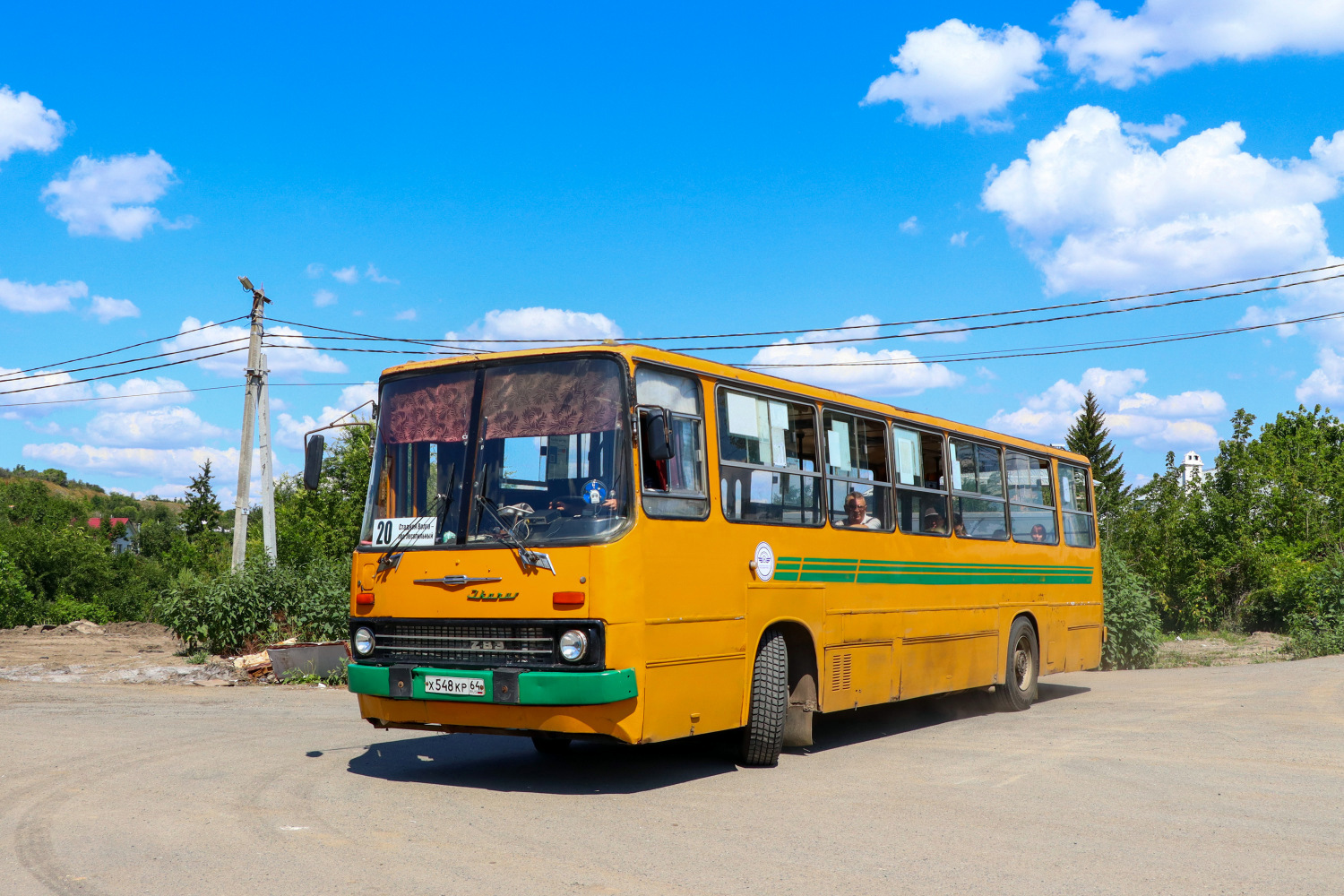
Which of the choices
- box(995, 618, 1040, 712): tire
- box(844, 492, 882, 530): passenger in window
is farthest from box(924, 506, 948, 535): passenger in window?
box(995, 618, 1040, 712): tire

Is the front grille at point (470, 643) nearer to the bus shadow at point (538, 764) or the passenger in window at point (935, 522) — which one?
the bus shadow at point (538, 764)

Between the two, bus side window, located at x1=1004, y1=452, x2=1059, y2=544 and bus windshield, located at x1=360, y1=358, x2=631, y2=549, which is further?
bus side window, located at x1=1004, y1=452, x2=1059, y2=544

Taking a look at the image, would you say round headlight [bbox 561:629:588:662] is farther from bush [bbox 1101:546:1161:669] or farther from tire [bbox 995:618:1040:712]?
bush [bbox 1101:546:1161:669]

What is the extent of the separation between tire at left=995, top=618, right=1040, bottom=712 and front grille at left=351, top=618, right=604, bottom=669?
24.3 ft

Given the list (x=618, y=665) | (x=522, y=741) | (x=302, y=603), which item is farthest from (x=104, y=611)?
(x=618, y=665)

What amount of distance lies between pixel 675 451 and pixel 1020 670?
7480mm

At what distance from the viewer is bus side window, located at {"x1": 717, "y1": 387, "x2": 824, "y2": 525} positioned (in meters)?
8.85

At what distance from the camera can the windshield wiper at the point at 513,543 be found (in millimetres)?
7656

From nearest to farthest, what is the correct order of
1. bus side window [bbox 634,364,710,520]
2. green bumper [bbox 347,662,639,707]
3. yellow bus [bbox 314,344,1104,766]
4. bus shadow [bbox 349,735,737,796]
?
1. green bumper [bbox 347,662,639,707]
2. yellow bus [bbox 314,344,1104,766]
3. bus side window [bbox 634,364,710,520]
4. bus shadow [bbox 349,735,737,796]

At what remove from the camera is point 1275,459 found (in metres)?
40.6

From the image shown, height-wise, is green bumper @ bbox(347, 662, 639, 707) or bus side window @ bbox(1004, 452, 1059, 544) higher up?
bus side window @ bbox(1004, 452, 1059, 544)

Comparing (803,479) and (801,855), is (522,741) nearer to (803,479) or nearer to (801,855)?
(803,479)

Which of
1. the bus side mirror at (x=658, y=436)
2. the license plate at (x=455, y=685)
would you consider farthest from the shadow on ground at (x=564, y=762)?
the bus side mirror at (x=658, y=436)

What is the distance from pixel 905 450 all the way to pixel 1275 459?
3464 cm
